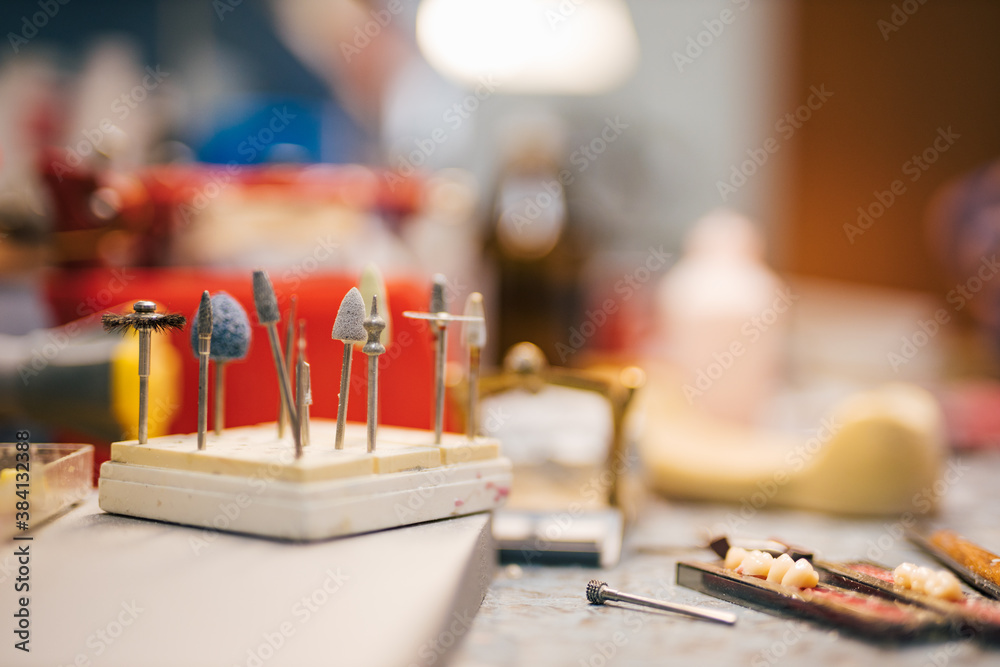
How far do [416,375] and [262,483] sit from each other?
0.41 meters

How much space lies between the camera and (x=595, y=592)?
0.68 m

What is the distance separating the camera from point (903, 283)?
2.88 meters

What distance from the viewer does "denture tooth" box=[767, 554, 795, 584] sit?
0.67m

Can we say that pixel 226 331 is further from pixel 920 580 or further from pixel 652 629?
pixel 920 580

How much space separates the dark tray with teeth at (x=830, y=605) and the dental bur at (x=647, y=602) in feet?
0.13

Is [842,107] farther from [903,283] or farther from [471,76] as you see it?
[471,76]

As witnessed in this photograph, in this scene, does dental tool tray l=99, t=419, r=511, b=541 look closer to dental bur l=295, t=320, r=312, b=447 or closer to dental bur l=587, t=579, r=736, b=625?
dental bur l=295, t=320, r=312, b=447

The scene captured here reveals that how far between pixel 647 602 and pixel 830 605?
0.46 feet
